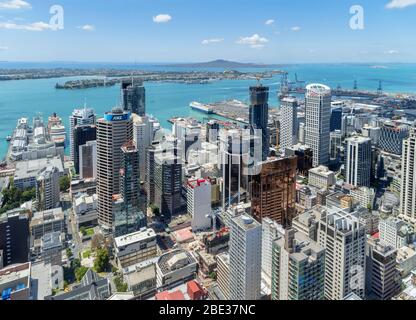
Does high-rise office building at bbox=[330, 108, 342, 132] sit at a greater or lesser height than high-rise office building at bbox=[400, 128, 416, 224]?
greater

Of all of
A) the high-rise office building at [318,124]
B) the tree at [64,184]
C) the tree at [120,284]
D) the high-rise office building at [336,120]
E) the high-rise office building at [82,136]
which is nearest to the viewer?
the tree at [120,284]

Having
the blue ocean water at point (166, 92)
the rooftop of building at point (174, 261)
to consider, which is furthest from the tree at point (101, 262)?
the blue ocean water at point (166, 92)

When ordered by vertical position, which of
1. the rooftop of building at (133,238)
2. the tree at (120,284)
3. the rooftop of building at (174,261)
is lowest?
the tree at (120,284)

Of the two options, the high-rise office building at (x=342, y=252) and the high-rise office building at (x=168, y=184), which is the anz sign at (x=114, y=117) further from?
the high-rise office building at (x=342, y=252)

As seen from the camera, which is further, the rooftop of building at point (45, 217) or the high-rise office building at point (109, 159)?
the high-rise office building at point (109, 159)

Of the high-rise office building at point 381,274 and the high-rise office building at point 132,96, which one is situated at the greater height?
the high-rise office building at point 132,96

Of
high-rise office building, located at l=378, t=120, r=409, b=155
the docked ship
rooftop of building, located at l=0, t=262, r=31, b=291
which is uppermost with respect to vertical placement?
the docked ship

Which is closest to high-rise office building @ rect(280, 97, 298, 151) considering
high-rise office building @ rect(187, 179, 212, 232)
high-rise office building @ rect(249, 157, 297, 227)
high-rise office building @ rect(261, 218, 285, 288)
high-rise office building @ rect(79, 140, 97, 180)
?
high-rise office building @ rect(249, 157, 297, 227)

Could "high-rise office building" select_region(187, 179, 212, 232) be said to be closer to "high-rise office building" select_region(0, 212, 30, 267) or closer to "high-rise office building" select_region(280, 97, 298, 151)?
"high-rise office building" select_region(0, 212, 30, 267)
